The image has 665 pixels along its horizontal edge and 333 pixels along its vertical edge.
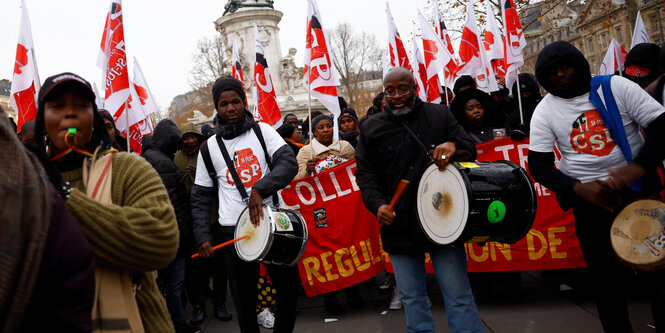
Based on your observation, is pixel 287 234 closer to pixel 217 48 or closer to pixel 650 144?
pixel 650 144

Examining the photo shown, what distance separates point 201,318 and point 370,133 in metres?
3.38

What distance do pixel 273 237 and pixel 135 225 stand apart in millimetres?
1678

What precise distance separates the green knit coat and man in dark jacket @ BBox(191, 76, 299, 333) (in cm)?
169

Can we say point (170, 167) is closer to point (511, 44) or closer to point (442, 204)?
point (442, 204)

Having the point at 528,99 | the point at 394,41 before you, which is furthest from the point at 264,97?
the point at 528,99

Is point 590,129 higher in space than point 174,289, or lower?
higher

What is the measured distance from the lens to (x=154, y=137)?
5488 millimetres

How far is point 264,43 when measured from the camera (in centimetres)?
3012

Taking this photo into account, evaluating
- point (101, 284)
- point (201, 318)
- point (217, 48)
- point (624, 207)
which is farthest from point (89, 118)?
point (217, 48)

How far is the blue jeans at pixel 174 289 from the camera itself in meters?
5.14

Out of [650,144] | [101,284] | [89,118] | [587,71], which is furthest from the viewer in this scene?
[587,71]

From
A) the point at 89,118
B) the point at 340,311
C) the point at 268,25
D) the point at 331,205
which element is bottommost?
the point at 340,311

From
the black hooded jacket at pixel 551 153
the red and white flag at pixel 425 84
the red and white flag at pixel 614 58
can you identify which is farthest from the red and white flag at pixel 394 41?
the black hooded jacket at pixel 551 153

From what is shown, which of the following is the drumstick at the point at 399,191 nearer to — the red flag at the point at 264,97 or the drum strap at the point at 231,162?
the drum strap at the point at 231,162
